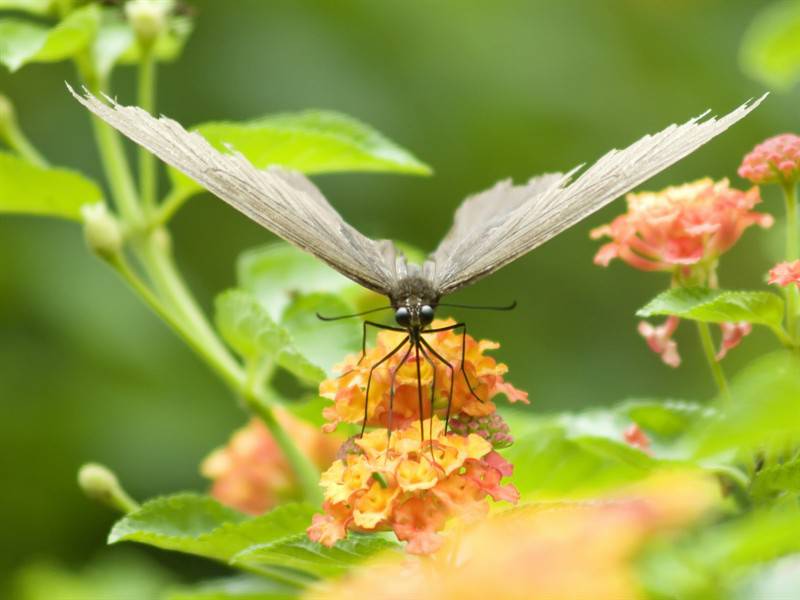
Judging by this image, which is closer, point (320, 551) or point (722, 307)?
point (320, 551)

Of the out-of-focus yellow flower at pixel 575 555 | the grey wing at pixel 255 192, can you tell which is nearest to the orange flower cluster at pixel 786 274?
the grey wing at pixel 255 192

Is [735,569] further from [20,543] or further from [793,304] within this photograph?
[20,543]

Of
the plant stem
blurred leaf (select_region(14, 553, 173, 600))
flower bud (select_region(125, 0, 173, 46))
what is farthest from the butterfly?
blurred leaf (select_region(14, 553, 173, 600))

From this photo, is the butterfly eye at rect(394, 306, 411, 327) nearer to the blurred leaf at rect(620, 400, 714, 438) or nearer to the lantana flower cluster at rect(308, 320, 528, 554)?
the lantana flower cluster at rect(308, 320, 528, 554)

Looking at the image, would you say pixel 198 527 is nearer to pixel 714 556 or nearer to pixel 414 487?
pixel 414 487

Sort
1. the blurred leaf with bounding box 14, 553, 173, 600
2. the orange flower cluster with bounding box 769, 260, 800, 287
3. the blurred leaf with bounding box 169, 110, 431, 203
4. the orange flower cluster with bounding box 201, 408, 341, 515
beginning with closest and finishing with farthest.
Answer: the orange flower cluster with bounding box 769, 260, 800, 287, the blurred leaf with bounding box 169, 110, 431, 203, the orange flower cluster with bounding box 201, 408, 341, 515, the blurred leaf with bounding box 14, 553, 173, 600

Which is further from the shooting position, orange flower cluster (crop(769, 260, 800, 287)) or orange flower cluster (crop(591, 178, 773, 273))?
orange flower cluster (crop(591, 178, 773, 273))

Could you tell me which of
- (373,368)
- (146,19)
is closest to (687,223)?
(373,368)
